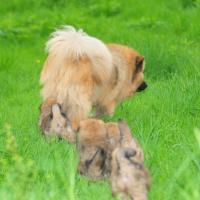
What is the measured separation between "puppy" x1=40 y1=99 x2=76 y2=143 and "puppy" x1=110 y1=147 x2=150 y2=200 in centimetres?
202

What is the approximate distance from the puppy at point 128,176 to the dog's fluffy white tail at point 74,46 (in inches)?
114

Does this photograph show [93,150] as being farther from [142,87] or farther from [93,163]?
[142,87]

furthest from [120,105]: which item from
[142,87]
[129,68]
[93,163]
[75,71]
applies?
[93,163]

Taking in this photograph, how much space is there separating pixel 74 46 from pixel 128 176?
10.5 ft

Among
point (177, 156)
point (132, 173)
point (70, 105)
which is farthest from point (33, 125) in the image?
point (132, 173)

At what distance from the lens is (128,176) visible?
18.7ft

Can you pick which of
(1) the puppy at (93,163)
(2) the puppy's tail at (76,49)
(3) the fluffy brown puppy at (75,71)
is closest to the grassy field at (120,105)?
(1) the puppy at (93,163)

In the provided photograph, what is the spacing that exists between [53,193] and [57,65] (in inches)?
136

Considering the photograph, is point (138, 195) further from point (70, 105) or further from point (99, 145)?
point (70, 105)

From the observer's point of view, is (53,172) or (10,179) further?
(53,172)

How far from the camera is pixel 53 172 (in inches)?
261

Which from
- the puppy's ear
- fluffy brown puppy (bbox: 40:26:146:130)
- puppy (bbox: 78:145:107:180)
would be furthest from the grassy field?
fluffy brown puppy (bbox: 40:26:146:130)

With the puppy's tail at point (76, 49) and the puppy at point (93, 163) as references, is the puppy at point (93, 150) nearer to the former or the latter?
the puppy at point (93, 163)

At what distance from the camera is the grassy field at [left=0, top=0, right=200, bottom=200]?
588cm
